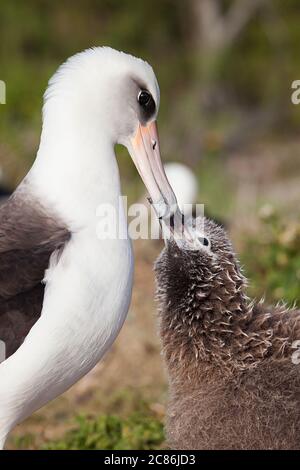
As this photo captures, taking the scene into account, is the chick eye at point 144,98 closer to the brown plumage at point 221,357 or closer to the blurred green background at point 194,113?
the brown plumage at point 221,357

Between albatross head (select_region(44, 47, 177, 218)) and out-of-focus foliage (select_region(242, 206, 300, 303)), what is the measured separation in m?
1.88

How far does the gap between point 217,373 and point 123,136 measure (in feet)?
3.53

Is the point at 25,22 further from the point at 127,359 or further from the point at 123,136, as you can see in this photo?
the point at 123,136

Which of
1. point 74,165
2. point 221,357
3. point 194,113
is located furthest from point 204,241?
point 194,113

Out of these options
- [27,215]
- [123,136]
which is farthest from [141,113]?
[27,215]

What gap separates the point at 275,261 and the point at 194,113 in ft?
41.3

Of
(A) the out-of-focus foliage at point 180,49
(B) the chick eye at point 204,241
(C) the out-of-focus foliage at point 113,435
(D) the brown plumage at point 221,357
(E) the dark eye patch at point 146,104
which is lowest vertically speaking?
(C) the out-of-focus foliage at point 113,435

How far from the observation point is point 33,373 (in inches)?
150

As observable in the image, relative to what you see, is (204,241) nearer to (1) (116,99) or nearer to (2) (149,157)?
(2) (149,157)

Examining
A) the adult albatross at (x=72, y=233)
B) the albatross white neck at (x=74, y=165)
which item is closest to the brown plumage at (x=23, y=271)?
the adult albatross at (x=72, y=233)

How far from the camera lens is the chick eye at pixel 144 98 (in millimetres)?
4191

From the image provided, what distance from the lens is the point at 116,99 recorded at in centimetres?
416

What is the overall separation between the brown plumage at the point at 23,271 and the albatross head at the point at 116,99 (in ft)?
1.52

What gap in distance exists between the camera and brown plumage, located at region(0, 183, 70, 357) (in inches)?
150
